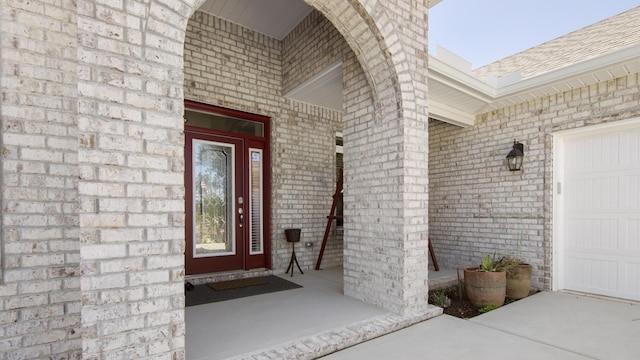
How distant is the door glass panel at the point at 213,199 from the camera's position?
4285 millimetres

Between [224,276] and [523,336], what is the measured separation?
11.3ft

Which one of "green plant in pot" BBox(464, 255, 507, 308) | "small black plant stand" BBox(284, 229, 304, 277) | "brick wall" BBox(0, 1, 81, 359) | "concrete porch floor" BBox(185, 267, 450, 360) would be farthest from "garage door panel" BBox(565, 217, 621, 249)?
"brick wall" BBox(0, 1, 81, 359)

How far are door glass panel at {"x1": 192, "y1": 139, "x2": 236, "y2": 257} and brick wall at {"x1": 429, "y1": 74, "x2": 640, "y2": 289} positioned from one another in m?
3.59

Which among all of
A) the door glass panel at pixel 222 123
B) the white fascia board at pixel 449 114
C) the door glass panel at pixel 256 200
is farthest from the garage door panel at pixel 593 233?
the door glass panel at pixel 222 123

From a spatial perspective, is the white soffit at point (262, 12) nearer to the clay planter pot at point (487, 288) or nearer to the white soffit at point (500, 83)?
the white soffit at point (500, 83)

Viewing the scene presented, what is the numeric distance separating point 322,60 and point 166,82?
2663 mm

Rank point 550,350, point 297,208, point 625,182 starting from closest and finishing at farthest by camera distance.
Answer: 1. point 550,350
2. point 625,182
3. point 297,208

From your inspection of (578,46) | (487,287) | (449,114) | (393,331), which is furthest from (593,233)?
(393,331)

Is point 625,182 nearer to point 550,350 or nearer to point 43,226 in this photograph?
point 550,350

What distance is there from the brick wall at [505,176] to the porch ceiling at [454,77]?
20 centimetres

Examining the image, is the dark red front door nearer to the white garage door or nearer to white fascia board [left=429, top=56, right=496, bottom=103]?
white fascia board [left=429, top=56, right=496, bottom=103]

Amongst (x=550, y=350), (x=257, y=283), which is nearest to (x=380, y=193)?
(x=550, y=350)

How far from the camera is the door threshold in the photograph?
4077 mm

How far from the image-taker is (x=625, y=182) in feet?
12.2
